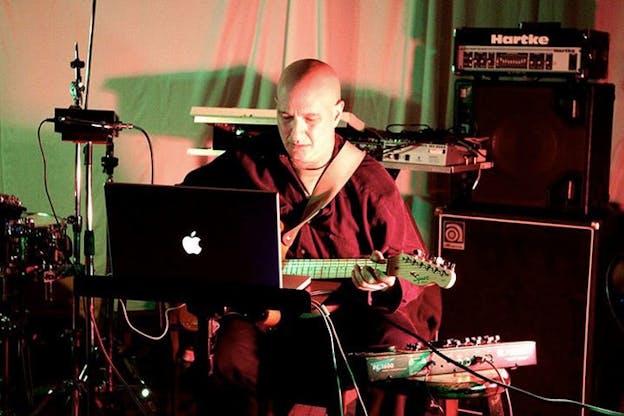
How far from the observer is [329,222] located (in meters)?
2.96

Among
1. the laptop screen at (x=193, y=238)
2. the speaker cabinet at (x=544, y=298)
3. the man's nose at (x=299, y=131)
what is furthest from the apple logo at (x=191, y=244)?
the speaker cabinet at (x=544, y=298)

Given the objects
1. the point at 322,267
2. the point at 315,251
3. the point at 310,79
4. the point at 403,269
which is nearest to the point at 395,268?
the point at 403,269

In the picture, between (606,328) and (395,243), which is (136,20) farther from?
(606,328)

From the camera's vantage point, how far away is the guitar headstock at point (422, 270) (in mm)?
2453

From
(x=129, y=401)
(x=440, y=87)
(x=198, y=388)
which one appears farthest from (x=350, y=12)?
(x=198, y=388)

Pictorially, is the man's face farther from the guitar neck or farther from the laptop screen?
the laptop screen

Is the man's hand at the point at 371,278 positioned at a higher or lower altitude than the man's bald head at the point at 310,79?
lower

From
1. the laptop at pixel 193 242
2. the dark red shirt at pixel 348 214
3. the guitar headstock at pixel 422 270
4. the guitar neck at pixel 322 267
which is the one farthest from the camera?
the dark red shirt at pixel 348 214

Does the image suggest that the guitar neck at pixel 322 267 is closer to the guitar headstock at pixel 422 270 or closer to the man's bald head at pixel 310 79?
the guitar headstock at pixel 422 270

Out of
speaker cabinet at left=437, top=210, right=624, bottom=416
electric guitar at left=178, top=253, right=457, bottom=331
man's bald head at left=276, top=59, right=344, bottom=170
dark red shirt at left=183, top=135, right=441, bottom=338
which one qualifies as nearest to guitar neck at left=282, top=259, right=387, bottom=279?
electric guitar at left=178, top=253, right=457, bottom=331

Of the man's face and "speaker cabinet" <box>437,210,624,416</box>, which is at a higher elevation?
the man's face

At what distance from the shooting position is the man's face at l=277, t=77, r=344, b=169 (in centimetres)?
294

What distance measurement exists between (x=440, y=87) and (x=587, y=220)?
1.07 m

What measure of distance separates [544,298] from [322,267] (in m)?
1.12
